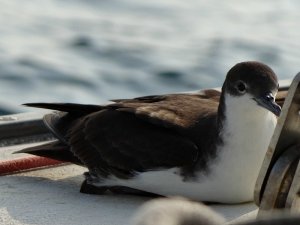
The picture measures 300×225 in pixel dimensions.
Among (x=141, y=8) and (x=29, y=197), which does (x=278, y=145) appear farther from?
(x=141, y=8)

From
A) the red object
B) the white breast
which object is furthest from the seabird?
the red object

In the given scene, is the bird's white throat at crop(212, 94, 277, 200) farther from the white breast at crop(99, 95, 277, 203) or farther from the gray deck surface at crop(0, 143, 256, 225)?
the gray deck surface at crop(0, 143, 256, 225)

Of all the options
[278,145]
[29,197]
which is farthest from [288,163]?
[29,197]

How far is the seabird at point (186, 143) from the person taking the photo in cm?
502

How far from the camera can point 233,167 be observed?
5016 millimetres

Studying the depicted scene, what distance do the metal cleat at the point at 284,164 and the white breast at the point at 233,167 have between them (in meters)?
1.09

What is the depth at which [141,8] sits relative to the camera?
14609 mm

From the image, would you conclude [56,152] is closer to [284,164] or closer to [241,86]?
[241,86]

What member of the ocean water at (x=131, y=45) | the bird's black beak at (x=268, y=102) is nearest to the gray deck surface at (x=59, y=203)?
the bird's black beak at (x=268, y=102)

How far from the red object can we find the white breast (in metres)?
0.59

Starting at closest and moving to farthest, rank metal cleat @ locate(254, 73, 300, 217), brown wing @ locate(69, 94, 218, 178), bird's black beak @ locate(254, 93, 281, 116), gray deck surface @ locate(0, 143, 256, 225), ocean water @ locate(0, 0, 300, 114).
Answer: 1. metal cleat @ locate(254, 73, 300, 217)
2. gray deck surface @ locate(0, 143, 256, 225)
3. bird's black beak @ locate(254, 93, 281, 116)
4. brown wing @ locate(69, 94, 218, 178)
5. ocean water @ locate(0, 0, 300, 114)

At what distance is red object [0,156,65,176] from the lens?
17.9 feet

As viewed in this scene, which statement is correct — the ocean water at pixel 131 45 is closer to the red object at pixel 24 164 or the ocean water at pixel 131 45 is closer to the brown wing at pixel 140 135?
the red object at pixel 24 164

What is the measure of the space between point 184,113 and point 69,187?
2.03 ft
